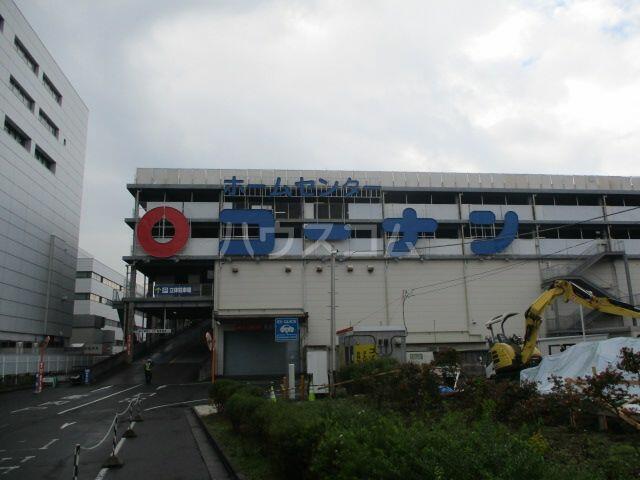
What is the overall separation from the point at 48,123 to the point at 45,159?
339cm

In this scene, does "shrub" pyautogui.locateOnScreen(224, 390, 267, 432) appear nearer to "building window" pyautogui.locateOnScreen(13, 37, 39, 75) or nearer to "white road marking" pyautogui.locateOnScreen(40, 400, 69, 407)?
"white road marking" pyautogui.locateOnScreen(40, 400, 69, 407)

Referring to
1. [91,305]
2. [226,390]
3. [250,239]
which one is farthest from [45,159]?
[226,390]

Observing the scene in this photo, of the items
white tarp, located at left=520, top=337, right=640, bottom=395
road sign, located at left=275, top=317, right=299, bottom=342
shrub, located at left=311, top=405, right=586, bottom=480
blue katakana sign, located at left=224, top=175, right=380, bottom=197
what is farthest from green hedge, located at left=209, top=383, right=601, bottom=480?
blue katakana sign, located at left=224, top=175, right=380, bottom=197

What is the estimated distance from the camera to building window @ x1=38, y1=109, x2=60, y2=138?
48.0 m

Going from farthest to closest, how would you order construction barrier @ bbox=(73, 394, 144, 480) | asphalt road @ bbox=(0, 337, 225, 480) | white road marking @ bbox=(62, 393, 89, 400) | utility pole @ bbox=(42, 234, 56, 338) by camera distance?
utility pole @ bbox=(42, 234, 56, 338), white road marking @ bbox=(62, 393, 89, 400), asphalt road @ bbox=(0, 337, 225, 480), construction barrier @ bbox=(73, 394, 144, 480)

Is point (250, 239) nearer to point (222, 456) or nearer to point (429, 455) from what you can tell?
point (222, 456)

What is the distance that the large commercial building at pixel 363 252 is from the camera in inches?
1543

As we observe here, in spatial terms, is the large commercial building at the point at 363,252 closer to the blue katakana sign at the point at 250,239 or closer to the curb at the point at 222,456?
the blue katakana sign at the point at 250,239

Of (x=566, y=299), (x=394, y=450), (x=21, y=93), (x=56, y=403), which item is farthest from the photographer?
(x=21, y=93)

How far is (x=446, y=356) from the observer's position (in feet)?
52.6

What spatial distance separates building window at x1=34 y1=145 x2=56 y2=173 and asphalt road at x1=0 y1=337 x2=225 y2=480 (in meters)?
23.6

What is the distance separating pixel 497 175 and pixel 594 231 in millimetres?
9520

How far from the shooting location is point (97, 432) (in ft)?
52.2

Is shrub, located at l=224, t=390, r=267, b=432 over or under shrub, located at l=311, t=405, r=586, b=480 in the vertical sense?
under
